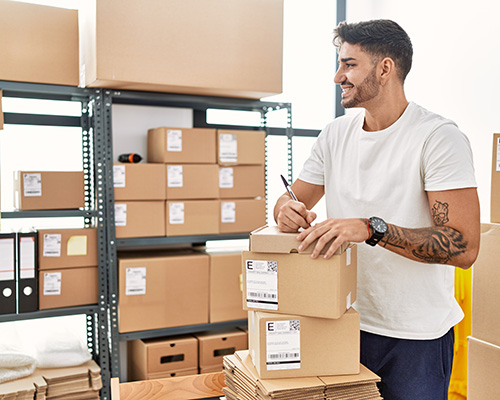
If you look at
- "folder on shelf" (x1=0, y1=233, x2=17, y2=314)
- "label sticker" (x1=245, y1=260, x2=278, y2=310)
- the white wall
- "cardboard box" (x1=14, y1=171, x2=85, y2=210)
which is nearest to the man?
"label sticker" (x1=245, y1=260, x2=278, y2=310)

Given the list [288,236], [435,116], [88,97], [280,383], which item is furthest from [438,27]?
[280,383]

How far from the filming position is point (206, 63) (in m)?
2.40

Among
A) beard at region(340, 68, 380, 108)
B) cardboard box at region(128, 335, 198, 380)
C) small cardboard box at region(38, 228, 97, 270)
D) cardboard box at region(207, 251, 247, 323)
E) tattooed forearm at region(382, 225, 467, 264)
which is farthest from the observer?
cardboard box at region(207, 251, 247, 323)

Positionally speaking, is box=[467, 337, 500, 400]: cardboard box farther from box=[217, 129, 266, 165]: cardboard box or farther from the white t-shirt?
box=[217, 129, 266, 165]: cardboard box

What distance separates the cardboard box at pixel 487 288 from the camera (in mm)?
1746

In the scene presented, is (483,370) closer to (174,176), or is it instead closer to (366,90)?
(366,90)

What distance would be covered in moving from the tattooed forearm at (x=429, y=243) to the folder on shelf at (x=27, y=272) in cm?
169

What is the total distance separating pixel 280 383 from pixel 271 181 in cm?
241

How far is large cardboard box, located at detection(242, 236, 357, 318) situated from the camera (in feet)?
3.61

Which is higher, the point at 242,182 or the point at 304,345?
the point at 242,182

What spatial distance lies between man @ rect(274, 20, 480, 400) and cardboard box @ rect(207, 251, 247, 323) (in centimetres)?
111

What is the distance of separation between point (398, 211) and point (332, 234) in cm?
35

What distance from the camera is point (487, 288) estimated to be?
1.77 metres

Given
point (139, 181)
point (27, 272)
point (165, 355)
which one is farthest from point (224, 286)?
point (27, 272)
